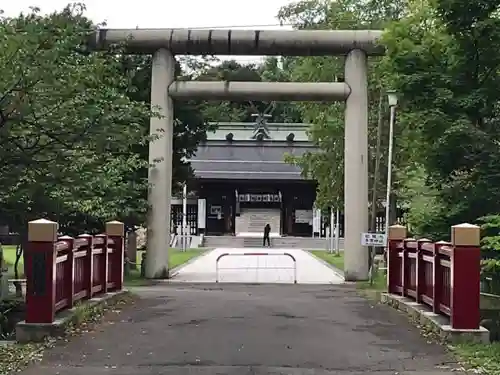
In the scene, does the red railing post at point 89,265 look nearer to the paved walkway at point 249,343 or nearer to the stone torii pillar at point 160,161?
the paved walkway at point 249,343

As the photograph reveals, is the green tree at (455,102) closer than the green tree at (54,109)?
No

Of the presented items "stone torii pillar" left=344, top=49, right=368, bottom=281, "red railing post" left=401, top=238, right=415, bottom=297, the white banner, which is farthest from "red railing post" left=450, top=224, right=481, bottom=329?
the white banner

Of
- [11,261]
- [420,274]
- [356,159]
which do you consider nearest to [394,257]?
[420,274]

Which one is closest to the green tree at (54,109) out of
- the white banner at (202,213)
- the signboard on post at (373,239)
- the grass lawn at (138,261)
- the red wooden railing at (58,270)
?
the red wooden railing at (58,270)

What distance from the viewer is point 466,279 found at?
31.8 feet

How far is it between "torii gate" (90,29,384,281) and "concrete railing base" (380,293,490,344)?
850cm

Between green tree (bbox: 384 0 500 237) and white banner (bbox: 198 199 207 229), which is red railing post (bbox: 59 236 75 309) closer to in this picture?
green tree (bbox: 384 0 500 237)

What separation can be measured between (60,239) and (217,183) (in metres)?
40.7

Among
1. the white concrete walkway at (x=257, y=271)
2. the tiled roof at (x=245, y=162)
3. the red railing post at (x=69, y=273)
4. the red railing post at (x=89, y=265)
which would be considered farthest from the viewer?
the tiled roof at (x=245, y=162)

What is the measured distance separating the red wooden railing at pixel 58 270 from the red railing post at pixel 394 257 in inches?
212

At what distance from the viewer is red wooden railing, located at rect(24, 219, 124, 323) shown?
9.66 meters

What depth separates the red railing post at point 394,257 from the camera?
14891 mm

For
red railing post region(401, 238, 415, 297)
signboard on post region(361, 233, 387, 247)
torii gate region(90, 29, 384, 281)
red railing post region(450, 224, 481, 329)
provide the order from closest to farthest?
red railing post region(450, 224, 481, 329), red railing post region(401, 238, 415, 297), signboard on post region(361, 233, 387, 247), torii gate region(90, 29, 384, 281)

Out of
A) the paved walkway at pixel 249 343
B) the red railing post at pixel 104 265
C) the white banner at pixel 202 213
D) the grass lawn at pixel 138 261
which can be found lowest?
the grass lawn at pixel 138 261
